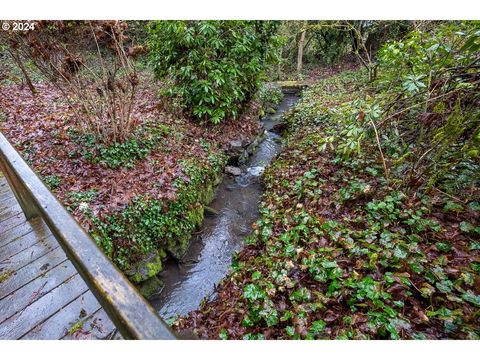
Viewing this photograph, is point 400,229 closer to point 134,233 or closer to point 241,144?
point 134,233

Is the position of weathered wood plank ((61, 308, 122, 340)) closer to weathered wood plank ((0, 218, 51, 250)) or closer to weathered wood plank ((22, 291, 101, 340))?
weathered wood plank ((22, 291, 101, 340))

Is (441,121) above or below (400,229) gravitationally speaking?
above

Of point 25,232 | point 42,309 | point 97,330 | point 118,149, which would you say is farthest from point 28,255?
point 118,149

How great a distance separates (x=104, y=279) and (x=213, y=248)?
12.4 feet

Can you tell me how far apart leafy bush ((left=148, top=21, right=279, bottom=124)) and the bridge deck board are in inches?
181

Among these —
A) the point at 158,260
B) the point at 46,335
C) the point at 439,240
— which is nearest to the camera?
the point at 46,335

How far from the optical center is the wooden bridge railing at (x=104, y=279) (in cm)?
93

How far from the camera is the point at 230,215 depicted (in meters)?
5.48

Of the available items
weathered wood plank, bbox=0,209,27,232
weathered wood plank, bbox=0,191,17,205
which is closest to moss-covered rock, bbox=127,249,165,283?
weathered wood plank, bbox=0,209,27,232

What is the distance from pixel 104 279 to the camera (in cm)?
107

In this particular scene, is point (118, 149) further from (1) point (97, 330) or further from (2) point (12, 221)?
(1) point (97, 330)

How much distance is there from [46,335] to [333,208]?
3633 mm

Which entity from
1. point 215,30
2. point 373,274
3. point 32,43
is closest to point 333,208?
point 373,274

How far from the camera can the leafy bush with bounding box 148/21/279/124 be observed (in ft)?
19.5
